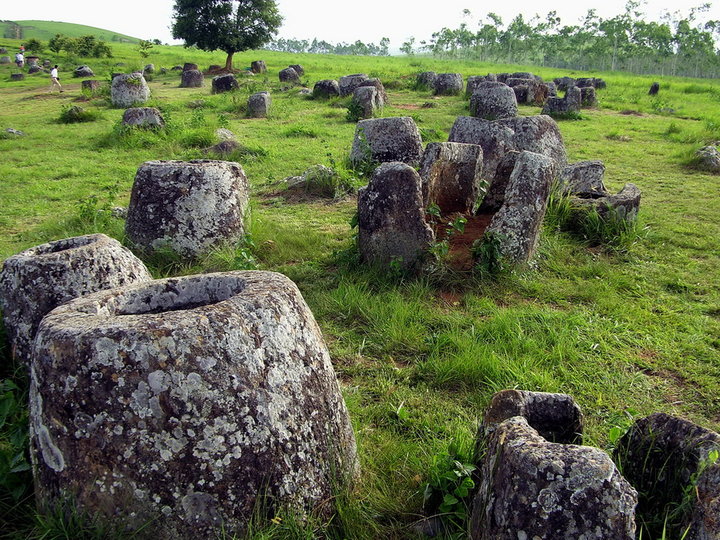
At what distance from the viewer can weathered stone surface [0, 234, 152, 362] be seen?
143 inches

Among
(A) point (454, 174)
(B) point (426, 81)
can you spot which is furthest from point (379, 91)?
(A) point (454, 174)

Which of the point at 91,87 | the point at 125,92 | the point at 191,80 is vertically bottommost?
the point at 125,92

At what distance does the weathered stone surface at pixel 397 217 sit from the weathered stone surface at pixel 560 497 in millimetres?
3683

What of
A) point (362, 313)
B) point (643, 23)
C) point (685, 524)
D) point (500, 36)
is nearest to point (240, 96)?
point (362, 313)

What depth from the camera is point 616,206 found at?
6.86m

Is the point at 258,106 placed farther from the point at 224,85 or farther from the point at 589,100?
the point at 589,100

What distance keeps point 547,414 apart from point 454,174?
4649 mm

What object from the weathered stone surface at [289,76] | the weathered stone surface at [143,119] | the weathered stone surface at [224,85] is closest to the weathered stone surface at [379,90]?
the weathered stone surface at [224,85]

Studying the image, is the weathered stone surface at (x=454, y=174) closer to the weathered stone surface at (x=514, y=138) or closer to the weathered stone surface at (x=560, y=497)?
the weathered stone surface at (x=514, y=138)

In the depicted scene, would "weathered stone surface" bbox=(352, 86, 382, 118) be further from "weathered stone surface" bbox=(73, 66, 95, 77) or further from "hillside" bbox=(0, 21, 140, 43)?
"hillside" bbox=(0, 21, 140, 43)

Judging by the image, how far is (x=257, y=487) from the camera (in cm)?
229

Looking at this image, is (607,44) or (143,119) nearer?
(143,119)

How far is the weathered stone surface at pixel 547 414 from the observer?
2.55 m

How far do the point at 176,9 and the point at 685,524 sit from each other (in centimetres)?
3806
